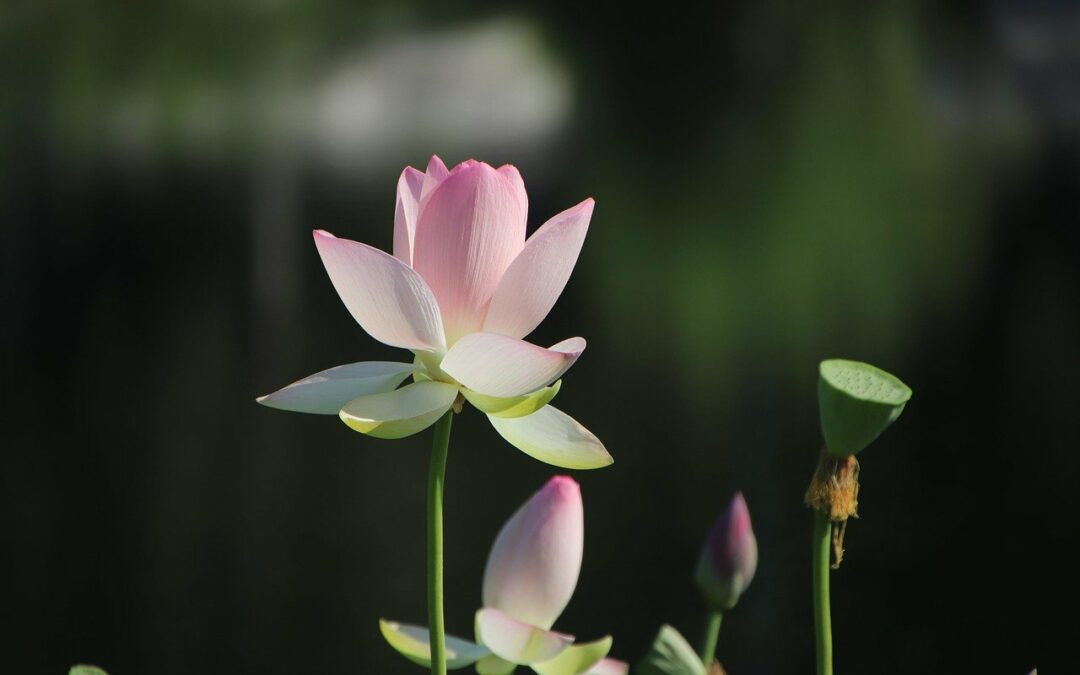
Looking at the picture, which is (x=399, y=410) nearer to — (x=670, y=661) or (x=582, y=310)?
(x=670, y=661)

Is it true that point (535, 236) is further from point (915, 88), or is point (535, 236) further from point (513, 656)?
point (915, 88)

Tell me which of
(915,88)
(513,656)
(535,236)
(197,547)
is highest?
(915,88)

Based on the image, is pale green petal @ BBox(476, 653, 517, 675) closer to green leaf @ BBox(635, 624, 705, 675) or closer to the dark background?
green leaf @ BBox(635, 624, 705, 675)

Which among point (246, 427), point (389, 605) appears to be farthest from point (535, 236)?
point (246, 427)

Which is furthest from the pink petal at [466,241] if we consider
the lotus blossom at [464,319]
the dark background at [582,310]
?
the dark background at [582,310]

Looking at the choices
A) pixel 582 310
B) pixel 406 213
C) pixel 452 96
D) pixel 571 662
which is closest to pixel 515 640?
pixel 571 662

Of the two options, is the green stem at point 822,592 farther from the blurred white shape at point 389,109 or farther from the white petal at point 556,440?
the blurred white shape at point 389,109
